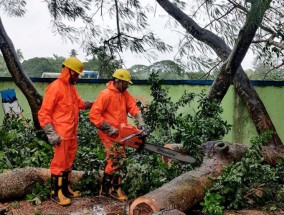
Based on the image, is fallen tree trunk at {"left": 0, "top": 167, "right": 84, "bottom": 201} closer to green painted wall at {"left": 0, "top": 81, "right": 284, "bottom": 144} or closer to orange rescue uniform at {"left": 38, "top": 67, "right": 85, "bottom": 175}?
orange rescue uniform at {"left": 38, "top": 67, "right": 85, "bottom": 175}

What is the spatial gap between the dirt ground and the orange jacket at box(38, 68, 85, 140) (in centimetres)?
80

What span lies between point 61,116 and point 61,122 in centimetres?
7

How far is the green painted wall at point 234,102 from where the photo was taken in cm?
914

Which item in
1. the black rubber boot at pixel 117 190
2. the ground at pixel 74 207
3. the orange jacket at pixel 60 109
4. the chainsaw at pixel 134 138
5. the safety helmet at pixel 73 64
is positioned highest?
the safety helmet at pixel 73 64

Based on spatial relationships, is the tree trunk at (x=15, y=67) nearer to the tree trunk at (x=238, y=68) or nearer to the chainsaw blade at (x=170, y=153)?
the tree trunk at (x=238, y=68)

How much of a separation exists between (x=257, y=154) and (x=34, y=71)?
812 inches

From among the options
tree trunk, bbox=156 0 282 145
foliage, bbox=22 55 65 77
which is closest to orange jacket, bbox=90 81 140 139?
tree trunk, bbox=156 0 282 145

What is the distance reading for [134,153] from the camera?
19.0ft

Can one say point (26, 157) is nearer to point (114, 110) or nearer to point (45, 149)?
point (45, 149)

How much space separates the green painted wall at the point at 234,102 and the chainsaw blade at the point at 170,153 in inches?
153

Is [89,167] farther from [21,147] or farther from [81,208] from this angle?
[21,147]

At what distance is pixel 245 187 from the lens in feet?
16.4

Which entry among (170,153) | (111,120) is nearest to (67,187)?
(111,120)

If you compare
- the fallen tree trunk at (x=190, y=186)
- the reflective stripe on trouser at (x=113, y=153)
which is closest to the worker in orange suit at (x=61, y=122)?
the reflective stripe on trouser at (x=113, y=153)
